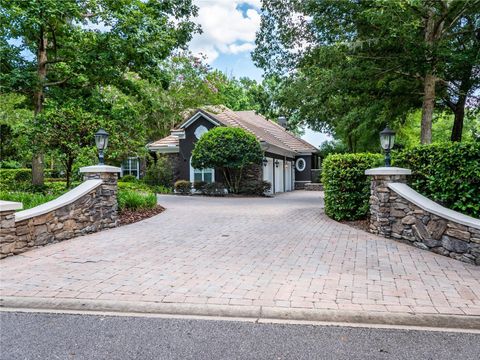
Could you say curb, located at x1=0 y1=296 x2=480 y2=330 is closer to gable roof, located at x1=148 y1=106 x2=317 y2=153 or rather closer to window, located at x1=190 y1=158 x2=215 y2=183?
gable roof, located at x1=148 y1=106 x2=317 y2=153

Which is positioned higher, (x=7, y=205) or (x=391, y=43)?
(x=391, y=43)

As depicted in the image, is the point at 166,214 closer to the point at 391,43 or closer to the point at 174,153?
the point at 391,43

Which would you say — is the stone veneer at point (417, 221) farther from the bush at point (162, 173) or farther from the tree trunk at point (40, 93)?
the bush at point (162, 173)

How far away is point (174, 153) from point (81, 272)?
1593 centimetres

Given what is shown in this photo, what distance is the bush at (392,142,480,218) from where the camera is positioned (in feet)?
19.2

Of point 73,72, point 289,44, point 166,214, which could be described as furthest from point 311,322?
point 289,44

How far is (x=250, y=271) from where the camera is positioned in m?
5.03

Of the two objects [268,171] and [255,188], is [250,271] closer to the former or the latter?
[255,188]

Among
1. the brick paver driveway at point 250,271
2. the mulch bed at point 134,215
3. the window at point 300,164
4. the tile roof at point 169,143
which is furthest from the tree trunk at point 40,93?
the window at point 300,164

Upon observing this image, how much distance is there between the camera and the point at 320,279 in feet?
15.3

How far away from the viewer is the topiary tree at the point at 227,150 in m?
16.7

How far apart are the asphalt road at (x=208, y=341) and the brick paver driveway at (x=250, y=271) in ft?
1.48

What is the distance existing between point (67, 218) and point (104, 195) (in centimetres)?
126

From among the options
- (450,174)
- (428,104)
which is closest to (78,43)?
(450,174)
